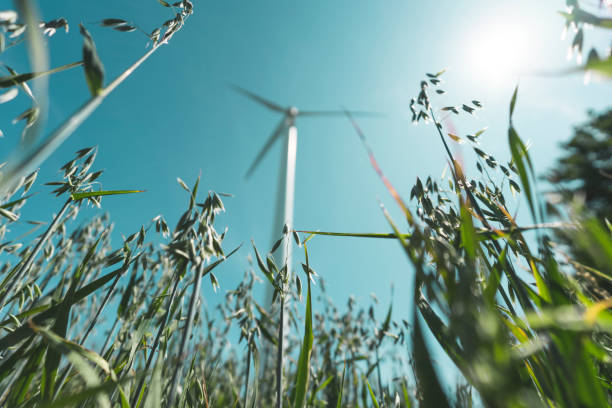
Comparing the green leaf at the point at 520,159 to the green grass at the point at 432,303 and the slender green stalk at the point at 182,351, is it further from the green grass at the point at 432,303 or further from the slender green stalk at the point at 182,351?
the slender green stalk at the point at 182,351

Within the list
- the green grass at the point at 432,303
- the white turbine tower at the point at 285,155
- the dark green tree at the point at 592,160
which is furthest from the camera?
the dark green tree at the point at 592,160

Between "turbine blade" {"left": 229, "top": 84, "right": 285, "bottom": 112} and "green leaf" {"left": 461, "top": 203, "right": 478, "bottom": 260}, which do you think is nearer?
"green leaf" {"left": 461, "top": 203, "right": 478, "bottom": 260}

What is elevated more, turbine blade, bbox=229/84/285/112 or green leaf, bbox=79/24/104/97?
turbine blade, bbox=229/84/285/112

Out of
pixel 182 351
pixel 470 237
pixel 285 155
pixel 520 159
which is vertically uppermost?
pixel 285 155

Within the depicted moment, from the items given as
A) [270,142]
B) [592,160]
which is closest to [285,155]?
[270,142]

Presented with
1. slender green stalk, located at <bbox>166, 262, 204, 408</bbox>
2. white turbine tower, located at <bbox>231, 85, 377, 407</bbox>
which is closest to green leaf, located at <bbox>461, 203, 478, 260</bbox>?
slender green stalk, located at <bbox>166, 262, 204, 408</bbox>

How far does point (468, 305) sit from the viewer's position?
538 millimetres

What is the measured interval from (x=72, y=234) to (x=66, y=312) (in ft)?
7.50

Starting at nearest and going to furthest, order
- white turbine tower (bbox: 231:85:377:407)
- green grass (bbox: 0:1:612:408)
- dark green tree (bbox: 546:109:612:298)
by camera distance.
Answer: green grass (bbox: 0:1:612:408) < white turbine tower (bbox: 231:85:377:407) < dark green tree (bbox: 546:109:612:298)

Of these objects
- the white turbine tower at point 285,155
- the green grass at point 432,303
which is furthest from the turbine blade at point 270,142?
the green grass at point 432,303

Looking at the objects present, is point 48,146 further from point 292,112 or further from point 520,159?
point 292,112

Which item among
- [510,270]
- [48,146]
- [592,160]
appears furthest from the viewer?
[592,160]

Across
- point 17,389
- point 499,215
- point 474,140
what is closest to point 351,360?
point 499,215

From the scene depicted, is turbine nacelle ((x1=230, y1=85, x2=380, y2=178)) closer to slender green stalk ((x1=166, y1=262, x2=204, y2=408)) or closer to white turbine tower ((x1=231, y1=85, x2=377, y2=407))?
white turbine tower ((x1=231, y1=85, x2=377, y2=407))
